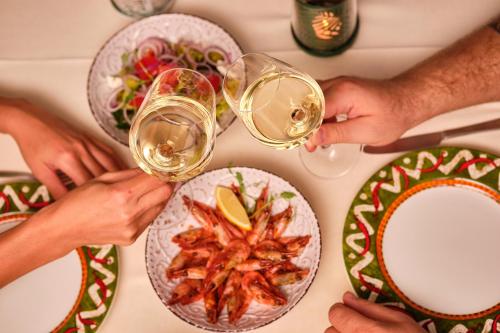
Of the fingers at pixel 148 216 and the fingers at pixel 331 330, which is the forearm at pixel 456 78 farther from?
the fingers at pixel 148 216

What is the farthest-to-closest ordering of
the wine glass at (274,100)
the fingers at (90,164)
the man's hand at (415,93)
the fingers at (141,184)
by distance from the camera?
1. the fingers at (90,164)
2. the man's hand at (415,93)
3. the fingers at (141,184)
4. the wine glass at (274,100)

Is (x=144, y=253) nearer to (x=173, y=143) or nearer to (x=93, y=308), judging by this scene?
(x=93, y=308)

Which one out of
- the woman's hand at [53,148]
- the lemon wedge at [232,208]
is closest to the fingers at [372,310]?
the lemon wedge at [232,208]

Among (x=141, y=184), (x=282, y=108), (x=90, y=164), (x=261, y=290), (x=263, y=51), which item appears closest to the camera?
(x=282, y=108)

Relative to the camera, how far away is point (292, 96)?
114 cm

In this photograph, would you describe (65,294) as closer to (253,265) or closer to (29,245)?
(29,245)

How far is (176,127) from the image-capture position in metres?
1.19

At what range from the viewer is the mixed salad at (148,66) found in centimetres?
154

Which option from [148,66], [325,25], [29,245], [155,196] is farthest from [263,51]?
[29,245]

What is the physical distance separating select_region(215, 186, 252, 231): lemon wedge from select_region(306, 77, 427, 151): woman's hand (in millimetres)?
230

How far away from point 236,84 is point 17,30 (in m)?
0.83

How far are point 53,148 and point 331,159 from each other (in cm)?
71

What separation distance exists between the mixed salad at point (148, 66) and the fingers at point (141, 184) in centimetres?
31

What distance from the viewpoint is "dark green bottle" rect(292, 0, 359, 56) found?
138 centimetres
